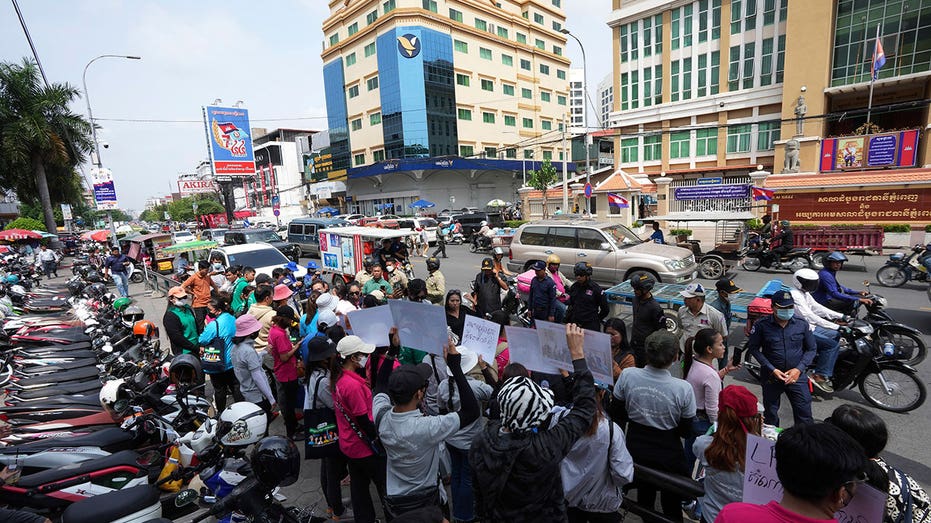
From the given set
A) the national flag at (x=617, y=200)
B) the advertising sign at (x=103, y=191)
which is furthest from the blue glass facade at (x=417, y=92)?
the advertising sign at (x=103, y=191)

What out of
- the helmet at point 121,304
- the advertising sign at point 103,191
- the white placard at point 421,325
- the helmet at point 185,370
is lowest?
the helmet at point 185,370

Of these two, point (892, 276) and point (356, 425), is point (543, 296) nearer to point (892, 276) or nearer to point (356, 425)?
point (356, 425)

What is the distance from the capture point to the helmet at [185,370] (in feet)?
16.9

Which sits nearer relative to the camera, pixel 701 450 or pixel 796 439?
pixel 796 439

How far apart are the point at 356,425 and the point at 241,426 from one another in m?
0.87

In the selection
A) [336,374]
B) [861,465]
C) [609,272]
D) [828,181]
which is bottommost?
[609,272]

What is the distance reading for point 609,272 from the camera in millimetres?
10758

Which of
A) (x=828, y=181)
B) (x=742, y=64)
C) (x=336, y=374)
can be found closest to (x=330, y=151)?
(x=742, y=64)

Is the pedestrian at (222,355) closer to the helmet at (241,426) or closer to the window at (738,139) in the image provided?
the helmet at (241,426)

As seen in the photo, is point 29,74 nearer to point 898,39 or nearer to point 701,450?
point 701,450

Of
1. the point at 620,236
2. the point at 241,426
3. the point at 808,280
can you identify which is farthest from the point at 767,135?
the point at 241,426

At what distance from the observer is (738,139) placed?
102 ft

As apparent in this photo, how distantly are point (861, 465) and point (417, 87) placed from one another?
161 feet

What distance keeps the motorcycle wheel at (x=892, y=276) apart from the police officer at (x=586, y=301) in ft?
31.3
